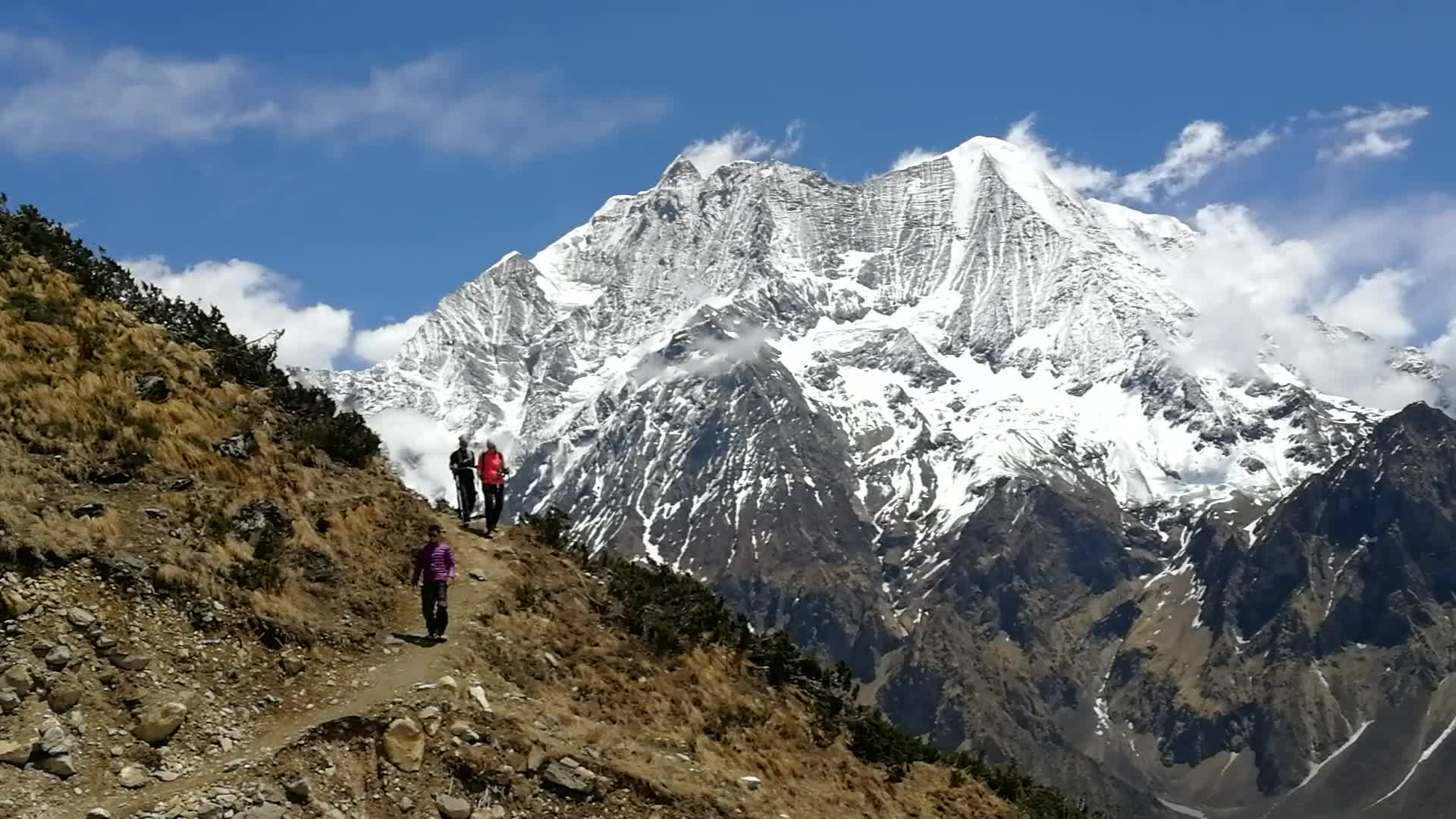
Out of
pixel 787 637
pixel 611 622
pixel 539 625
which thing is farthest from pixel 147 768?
pixel 787 637

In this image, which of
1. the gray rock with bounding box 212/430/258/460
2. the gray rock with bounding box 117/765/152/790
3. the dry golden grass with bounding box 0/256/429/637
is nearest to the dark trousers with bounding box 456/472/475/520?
the dry golden grass with bounding box 0/256/429/637

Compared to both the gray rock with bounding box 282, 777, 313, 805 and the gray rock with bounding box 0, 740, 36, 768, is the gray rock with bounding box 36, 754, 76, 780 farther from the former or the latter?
the gray rock with bounding box 282, 777, 313, 805

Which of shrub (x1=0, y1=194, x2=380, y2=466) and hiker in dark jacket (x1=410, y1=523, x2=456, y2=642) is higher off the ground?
shrub (x1=0, y1=194, x2=380, y2=466)

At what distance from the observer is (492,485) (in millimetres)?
36062

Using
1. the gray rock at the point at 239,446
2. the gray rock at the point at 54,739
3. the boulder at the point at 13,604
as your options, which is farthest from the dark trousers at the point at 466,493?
the gray rock at the point at 54,739

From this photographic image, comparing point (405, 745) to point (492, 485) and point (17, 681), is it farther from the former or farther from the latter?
point (492, 485)

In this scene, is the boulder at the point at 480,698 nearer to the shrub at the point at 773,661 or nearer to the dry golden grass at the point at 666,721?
the dry golden grass at the point at 666,721

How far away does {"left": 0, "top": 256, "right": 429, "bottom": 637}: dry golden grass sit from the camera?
80.2ft

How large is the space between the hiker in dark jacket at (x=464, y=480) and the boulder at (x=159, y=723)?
47.3 ft

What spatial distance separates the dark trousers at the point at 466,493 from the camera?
120 ft

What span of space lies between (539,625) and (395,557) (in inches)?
→ 155

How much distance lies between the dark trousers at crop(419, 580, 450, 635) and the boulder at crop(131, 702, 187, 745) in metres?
5.78

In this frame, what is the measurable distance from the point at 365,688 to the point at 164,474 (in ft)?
24.9

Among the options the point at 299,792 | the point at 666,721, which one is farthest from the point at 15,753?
the point at 666,721
